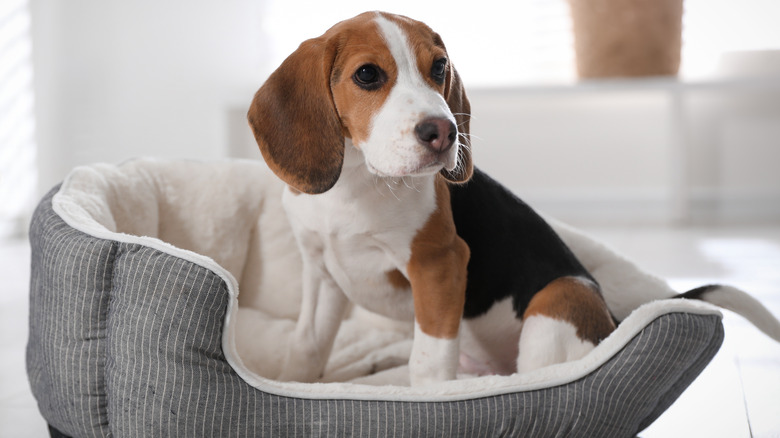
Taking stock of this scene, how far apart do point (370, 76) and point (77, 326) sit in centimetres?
73

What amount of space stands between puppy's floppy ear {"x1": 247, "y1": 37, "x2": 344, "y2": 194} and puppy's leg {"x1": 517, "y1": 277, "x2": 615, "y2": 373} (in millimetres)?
518

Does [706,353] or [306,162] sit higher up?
[306,162]

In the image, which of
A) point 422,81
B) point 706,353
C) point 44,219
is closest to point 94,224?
point 44,219

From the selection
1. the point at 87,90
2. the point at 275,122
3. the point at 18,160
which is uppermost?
the point at 275,122

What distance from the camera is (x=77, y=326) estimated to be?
60.5 inches

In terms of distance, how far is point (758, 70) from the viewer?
5.21 metres

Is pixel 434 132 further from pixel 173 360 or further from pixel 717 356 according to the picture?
pixel 717 356

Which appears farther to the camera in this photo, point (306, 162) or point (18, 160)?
point (18, 160)

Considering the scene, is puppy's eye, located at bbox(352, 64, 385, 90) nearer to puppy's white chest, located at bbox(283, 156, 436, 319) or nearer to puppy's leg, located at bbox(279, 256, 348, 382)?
puppy's white chest, located at bbox(283, 156, 436, 319)

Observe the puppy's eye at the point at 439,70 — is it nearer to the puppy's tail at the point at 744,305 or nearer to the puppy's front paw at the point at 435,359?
the puppy's front paw at the point at 435,359

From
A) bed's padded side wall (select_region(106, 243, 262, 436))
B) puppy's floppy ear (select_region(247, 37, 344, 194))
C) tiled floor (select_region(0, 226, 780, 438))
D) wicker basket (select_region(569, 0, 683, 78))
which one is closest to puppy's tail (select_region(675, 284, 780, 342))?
tiled floor (select_region(0, 226, 780, 438))

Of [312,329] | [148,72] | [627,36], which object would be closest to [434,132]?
[312,329]

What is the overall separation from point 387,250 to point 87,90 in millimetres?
4825

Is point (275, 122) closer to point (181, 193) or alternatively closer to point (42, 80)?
point (181, 193)
